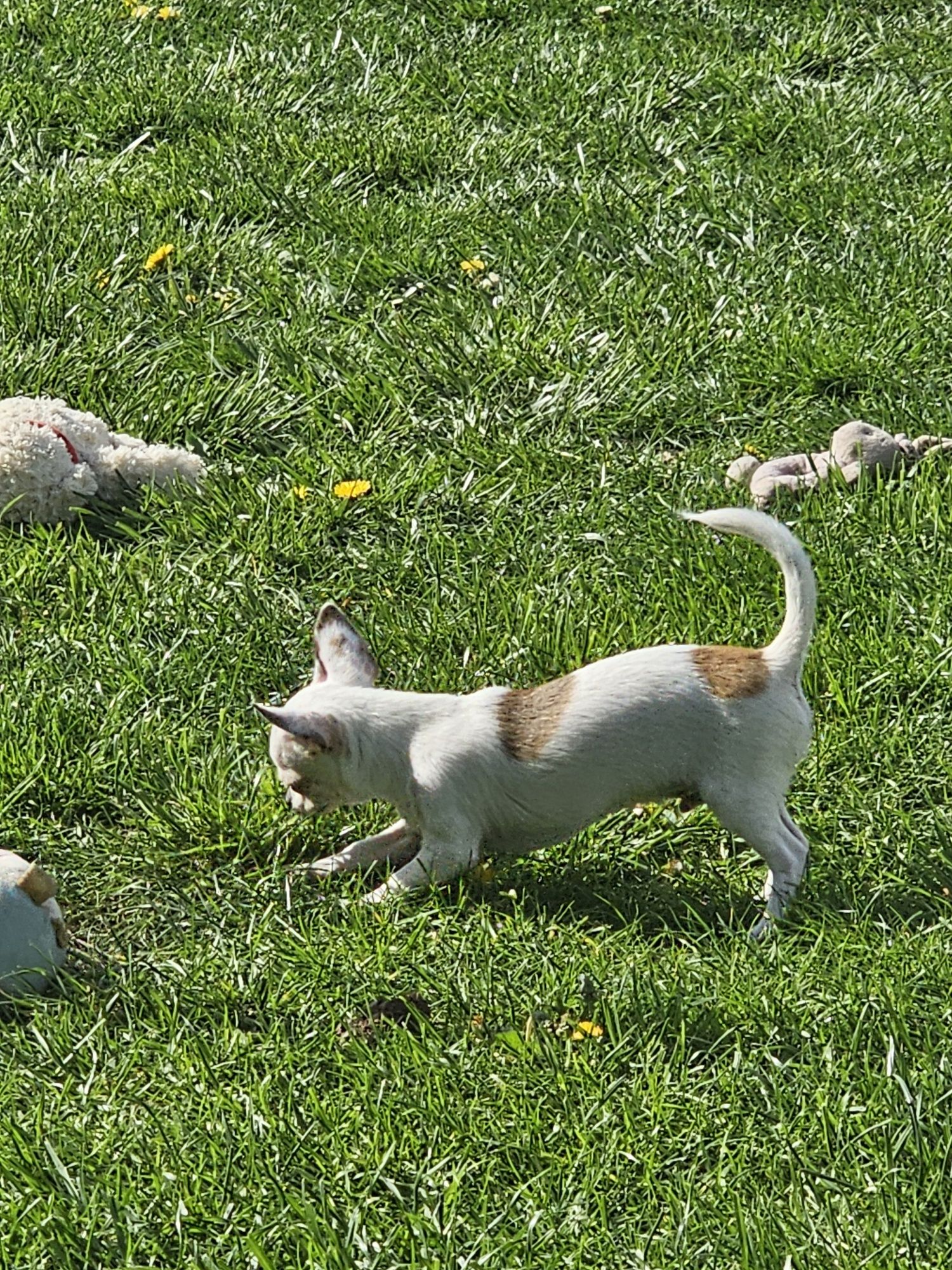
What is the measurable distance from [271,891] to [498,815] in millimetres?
504

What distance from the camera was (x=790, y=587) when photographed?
3.34m

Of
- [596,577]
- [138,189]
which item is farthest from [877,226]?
[138,189]

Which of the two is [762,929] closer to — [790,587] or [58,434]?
[790,587]

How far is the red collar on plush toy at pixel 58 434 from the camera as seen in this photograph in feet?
15.3

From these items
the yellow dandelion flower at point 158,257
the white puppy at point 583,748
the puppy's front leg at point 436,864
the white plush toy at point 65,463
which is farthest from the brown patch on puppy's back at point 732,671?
the yellow dandelion flower at point 158,257

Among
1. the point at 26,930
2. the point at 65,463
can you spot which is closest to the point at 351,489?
the point at 65,463

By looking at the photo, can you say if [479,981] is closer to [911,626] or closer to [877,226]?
[911,626]

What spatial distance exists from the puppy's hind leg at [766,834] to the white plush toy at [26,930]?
127 centimetres

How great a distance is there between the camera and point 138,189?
19.8ft

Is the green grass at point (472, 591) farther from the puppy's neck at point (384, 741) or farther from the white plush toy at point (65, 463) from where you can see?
the puppy's neck at point (384, 741)

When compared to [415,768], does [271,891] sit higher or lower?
lower

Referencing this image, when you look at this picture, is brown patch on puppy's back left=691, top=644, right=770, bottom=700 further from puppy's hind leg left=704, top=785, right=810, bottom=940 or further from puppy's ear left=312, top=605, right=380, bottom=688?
puppy's ear left=312, top=605, right=380, bottom=688

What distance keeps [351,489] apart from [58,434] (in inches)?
31.8

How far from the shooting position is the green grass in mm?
2766
